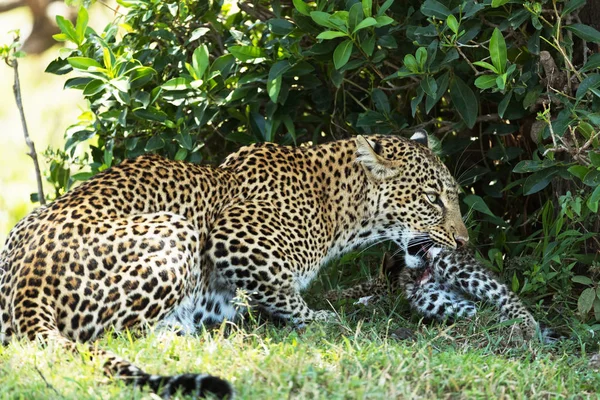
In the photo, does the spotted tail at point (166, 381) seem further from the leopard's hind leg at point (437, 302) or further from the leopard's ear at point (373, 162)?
the leopard's ear at point (373, 162)

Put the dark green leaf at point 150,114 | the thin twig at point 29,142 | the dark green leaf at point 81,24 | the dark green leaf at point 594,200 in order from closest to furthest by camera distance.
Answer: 1. the dark green leaf at point 594,200
2. the dark green leaf at point 81,24
3. the dark green leaf at point 150,114
4. the thin twig at point 29,142

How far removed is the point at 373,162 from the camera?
25.0ft

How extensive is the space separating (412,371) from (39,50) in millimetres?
15033

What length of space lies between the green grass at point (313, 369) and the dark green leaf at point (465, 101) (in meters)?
1.85

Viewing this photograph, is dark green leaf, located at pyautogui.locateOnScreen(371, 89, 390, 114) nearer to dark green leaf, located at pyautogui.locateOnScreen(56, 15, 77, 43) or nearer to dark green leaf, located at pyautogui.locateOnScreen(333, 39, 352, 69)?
dark green leaf, located at pyautogui.locateOnScreen(333, 39, 352, 69)

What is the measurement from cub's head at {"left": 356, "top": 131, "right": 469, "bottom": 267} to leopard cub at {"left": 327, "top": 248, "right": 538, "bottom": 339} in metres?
0.13

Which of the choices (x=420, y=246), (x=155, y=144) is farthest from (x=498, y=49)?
(x=155, y=144)

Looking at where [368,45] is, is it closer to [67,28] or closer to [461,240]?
[461,240]

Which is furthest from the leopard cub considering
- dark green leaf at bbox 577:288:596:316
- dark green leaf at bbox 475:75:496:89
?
dark green leaf at bbox 475:75:496:89

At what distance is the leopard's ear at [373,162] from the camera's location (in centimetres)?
756

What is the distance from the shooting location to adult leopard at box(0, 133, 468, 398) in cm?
619

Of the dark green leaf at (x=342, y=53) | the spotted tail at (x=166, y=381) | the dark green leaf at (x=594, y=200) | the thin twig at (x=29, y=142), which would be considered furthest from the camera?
the thin twig at (x=29, y=142)

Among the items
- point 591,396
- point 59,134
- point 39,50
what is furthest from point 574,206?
point 39,50

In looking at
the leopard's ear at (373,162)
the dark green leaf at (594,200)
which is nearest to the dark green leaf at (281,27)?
the leopard's ear at (373,162)
